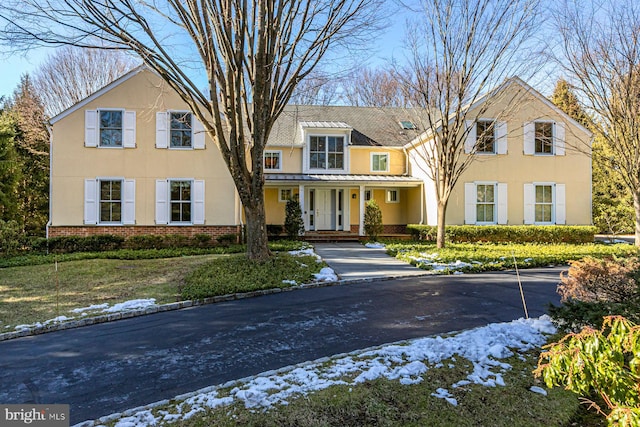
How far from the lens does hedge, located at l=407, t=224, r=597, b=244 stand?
15945 millimetres

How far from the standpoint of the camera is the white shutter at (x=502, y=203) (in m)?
16.9

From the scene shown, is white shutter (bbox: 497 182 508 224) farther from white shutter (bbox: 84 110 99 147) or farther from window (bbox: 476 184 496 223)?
white shutter (bbox: 84 110 99 147)

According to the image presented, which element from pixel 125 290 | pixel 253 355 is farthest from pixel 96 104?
pixel 253 355

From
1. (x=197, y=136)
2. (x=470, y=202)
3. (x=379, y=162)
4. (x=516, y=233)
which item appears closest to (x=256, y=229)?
(x=197, y=136)

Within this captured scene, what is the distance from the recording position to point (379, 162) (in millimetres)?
19984

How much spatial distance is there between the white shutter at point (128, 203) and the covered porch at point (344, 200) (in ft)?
18.7

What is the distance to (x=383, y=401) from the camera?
3.11 meters

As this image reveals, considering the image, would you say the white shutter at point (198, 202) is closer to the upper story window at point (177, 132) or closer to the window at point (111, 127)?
the upper story window at point (177, 132)

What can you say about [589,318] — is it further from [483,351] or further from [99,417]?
[99,417]

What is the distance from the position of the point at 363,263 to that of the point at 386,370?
764cm

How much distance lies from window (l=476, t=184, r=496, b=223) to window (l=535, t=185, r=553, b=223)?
2.12 meters

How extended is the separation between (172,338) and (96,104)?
1335 cm

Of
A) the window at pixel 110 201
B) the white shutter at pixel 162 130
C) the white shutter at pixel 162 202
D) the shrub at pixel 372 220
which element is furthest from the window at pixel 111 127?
the shrub at pixel 372 220

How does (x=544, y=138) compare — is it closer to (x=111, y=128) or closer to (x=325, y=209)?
(x=325, y=209)
